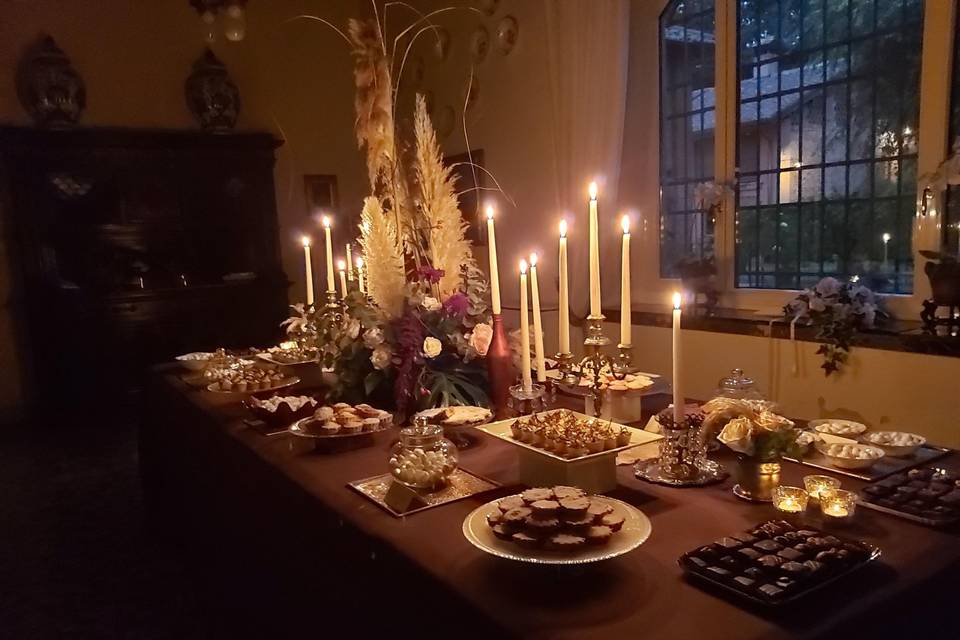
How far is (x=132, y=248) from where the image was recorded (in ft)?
16.3

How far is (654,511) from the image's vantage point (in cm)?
125

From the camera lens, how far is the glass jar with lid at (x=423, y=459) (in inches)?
53.7

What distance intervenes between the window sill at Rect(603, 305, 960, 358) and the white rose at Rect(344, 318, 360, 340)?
5.45ft

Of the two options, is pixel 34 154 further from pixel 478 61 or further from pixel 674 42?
pixel 674 42

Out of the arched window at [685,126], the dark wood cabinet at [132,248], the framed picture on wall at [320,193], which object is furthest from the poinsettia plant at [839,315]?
the framed picture on wall at [320,193]

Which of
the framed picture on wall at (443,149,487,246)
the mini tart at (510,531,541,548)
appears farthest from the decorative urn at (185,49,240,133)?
the mini tart at (510,531,541,548)

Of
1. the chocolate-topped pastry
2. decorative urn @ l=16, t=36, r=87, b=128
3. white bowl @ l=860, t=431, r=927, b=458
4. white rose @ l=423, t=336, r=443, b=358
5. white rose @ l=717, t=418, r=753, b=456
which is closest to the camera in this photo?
the chocolate-topped pastry

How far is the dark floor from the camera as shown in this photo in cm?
228

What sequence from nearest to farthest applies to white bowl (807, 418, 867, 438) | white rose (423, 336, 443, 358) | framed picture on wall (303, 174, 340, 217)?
white bowl (807, 418, 867, 438) → white rose (423, 336, 443, 358) → framed picture on wall (303, 174, 340, 217)

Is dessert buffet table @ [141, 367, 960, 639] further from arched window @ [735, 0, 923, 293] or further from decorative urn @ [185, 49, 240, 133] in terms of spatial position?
decorative urn @ [185, 49, 240, 133]

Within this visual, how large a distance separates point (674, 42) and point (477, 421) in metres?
2.55

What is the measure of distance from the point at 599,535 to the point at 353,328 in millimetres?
1051

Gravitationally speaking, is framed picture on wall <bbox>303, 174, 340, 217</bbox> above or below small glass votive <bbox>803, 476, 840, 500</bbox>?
above

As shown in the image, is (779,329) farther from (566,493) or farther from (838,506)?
(566,493)
